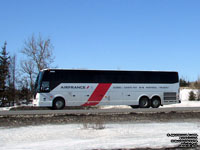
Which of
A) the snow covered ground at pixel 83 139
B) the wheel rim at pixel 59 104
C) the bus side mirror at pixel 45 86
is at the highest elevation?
the bus side mirror at pixel 45 86

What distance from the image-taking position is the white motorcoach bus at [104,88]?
24.5m

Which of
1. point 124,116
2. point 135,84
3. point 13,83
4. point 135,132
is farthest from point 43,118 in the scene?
point 13,83

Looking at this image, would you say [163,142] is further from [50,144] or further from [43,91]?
[43,91]

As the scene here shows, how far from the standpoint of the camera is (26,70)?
4103 centimetres

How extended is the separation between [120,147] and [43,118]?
9014mm

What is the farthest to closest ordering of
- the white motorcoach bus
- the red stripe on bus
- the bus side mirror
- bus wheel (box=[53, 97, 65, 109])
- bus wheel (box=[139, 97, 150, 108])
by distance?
bus wheel (box=[139, 97, 150, 108]) < the red stripe on bus < bus wheel (box=[53, 97, 65, 109]) < the white motorcoach bus < the bus side mirror

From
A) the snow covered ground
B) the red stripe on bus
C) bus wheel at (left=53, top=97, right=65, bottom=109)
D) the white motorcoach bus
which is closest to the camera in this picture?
the snow covered ground

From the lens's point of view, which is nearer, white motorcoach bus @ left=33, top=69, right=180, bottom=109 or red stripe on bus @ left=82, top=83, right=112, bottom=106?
white motorcoach bus @ left=33, top=69, right=180, bottom=109

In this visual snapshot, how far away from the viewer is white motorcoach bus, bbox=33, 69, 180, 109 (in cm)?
2448

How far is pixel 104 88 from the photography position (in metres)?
26.1

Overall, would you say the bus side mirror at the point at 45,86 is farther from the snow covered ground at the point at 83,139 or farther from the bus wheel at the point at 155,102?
the snow covered ground at the point at 83,139

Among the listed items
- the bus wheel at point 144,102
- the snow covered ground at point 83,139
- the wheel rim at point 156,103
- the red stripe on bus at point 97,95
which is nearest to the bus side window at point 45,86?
the red stripe on bus at point 97,95

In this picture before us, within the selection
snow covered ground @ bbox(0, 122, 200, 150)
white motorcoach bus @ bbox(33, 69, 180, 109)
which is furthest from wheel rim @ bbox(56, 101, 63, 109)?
snow covered ground @ bbox(0, 122, 200, 150)

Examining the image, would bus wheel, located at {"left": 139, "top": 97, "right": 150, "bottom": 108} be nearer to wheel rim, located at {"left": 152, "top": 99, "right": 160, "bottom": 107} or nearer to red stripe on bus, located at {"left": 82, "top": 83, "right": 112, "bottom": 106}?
wheel rim, located at {"left": 152, "top": 99, "right": 160, "bottom": 107}
